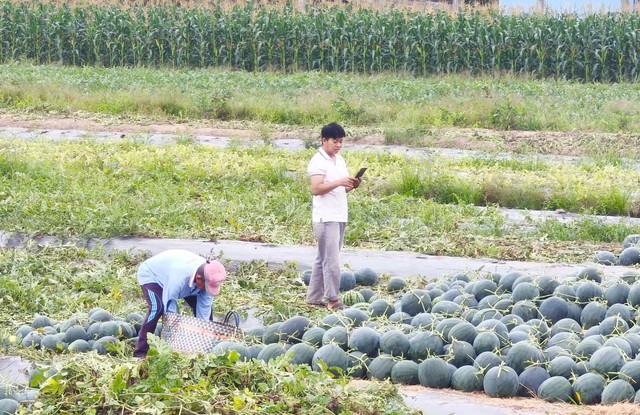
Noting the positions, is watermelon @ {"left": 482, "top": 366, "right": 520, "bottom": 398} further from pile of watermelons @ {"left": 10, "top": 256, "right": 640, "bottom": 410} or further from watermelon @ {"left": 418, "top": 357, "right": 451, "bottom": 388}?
watermelon @ {"left": 418, "top": 357, "right": 451, "bottom": 388}

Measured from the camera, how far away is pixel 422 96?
70.8ft

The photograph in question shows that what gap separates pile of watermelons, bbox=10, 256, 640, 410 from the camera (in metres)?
6.16

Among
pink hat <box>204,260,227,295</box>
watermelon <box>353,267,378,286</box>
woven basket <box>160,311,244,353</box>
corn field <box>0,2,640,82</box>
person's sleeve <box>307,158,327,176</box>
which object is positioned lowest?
watermelon <box>353,267,378,286</box>

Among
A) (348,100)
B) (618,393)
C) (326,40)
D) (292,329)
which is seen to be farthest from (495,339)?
(326,40)

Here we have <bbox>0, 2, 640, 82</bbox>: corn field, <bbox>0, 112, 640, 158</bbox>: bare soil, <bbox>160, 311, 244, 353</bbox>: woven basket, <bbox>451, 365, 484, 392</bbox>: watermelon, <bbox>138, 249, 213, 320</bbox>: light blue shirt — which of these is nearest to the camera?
<bbox>451, 365, 484, 392</bbox>: watermelon

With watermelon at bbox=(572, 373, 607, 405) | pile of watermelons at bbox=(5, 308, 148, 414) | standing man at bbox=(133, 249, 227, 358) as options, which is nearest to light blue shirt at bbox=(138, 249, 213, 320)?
standing man at bbox=(133, 249, 227, 358)

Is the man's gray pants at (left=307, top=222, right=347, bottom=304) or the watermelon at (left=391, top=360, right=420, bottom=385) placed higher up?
the man's gray pants at (left=307, top=222, right=347, bottom=304)

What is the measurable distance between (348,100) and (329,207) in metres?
12.5

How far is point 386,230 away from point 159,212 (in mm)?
2461

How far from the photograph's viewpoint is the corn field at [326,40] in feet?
85.4

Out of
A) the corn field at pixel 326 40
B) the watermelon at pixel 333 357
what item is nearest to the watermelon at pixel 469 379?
the watermelon at pixel 333 357

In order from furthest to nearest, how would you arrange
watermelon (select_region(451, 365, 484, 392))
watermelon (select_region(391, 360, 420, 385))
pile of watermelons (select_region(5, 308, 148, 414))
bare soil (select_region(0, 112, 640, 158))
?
bare soil (select_region(0, 112, 640, 158)), pile of watermelons (select_region(5, 308, 148, 414)), watermelon (select_region(391, 360, 420, 385)), watermelon (select_region(451, 365, 484, 392))

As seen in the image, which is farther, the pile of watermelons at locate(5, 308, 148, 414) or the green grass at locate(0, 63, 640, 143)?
the green grass at locate(0, 63, 640, 143)

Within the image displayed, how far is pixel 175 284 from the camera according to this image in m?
6.96
